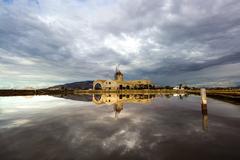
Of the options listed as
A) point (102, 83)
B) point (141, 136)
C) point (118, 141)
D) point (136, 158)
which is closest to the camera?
point (136, 158)

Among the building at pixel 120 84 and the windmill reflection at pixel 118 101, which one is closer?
the windmill reflection at pixel 118 101

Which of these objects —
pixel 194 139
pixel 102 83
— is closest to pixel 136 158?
pixel 194 139

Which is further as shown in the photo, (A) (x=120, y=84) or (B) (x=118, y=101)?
(A) (x=120, y=84)

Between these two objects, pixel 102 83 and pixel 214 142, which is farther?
pixel 102 83

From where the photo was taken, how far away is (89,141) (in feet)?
30.4

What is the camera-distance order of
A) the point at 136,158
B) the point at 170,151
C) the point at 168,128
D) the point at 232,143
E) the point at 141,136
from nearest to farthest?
the point at 136,158, the point at 170,151, the point at 232,143, the point at 141,136, the point at 168,128

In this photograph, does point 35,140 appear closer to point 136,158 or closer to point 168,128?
point 136,158

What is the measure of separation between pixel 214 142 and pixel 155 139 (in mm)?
2795

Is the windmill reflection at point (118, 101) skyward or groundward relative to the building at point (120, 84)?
groundward

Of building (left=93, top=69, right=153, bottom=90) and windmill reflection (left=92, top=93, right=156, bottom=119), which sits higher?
building (left=93, top=69, right=153, bottom=90)

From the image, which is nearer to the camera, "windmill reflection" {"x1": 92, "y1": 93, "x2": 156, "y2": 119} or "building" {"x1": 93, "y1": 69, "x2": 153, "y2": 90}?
"windmill reflection" {"x1": 92, "y1": 93, "x2": 156, "y2": 119}

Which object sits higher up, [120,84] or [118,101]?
[120,84]

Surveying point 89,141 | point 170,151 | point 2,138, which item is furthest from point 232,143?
point 2,138

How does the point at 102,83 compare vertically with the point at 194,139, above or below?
above
